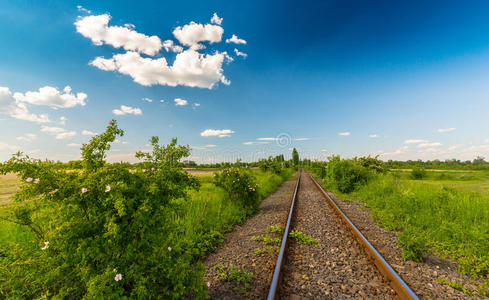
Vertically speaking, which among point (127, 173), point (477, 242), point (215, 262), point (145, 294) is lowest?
point (215, 262)

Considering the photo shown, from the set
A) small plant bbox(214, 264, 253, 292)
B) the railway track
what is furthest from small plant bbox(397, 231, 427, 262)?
small plant bbox(214, 264, 253, 292)

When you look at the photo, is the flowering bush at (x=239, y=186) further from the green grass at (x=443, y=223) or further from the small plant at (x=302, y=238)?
the green grass at (x=443, y=223)

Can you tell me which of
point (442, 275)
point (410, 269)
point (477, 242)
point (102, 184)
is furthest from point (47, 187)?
point (477, 242)

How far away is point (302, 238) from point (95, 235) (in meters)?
4.63

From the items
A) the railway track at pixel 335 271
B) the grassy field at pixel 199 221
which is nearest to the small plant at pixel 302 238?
the railway track at pixel 335 271

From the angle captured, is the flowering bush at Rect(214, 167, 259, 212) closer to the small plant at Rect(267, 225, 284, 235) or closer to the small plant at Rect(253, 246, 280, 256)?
the small plant at Rect(267, 225, 284, 235)

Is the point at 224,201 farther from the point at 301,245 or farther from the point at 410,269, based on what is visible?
the point at 410,269

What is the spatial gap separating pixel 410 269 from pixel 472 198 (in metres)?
5.13

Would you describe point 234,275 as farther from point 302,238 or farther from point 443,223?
point 443,223

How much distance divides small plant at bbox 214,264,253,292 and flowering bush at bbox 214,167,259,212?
4.72 meters

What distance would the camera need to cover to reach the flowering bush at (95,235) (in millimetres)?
2145

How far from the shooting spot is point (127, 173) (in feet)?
8.28

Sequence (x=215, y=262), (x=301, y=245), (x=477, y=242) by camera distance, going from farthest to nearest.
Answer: (x=301, y=245)
(x=477, y=242)
(x=215, y=262)

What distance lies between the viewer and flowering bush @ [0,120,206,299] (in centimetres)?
214
